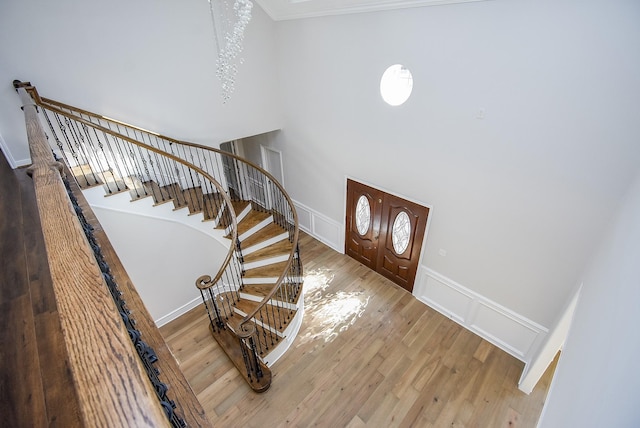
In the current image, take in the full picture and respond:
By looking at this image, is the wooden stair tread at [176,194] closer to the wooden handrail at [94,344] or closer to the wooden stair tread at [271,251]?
the wooden stair tread at [271,251]

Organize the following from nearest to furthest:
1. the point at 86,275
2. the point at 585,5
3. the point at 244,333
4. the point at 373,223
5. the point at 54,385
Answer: the point at 86,275, the point at 54,385, the point at 585,5, the point at 244,333, the point at 373,223

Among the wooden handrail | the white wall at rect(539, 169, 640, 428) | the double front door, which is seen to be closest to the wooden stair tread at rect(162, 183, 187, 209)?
the double front door

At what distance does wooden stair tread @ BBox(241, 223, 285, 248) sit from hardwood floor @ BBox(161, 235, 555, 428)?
143 cm

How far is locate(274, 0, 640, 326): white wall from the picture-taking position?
259 centimetres

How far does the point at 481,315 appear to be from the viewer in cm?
426

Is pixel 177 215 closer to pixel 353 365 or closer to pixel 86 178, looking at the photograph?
pixel 86 178

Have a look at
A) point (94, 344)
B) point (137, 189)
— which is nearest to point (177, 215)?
point (137, 189)

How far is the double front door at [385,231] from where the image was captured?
4.69m

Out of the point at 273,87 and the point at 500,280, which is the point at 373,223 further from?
the point at 273,87

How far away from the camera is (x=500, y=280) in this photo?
3.88 meters

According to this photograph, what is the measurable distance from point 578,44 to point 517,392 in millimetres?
4010

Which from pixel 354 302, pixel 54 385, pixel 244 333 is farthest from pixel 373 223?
pixel 54 385

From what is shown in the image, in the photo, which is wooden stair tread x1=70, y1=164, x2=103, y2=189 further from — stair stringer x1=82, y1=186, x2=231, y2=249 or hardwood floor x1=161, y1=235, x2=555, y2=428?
hardwood floor x1=161, y1=235, x2=555, y2=428

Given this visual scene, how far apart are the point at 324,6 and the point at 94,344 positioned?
5.18 metres
